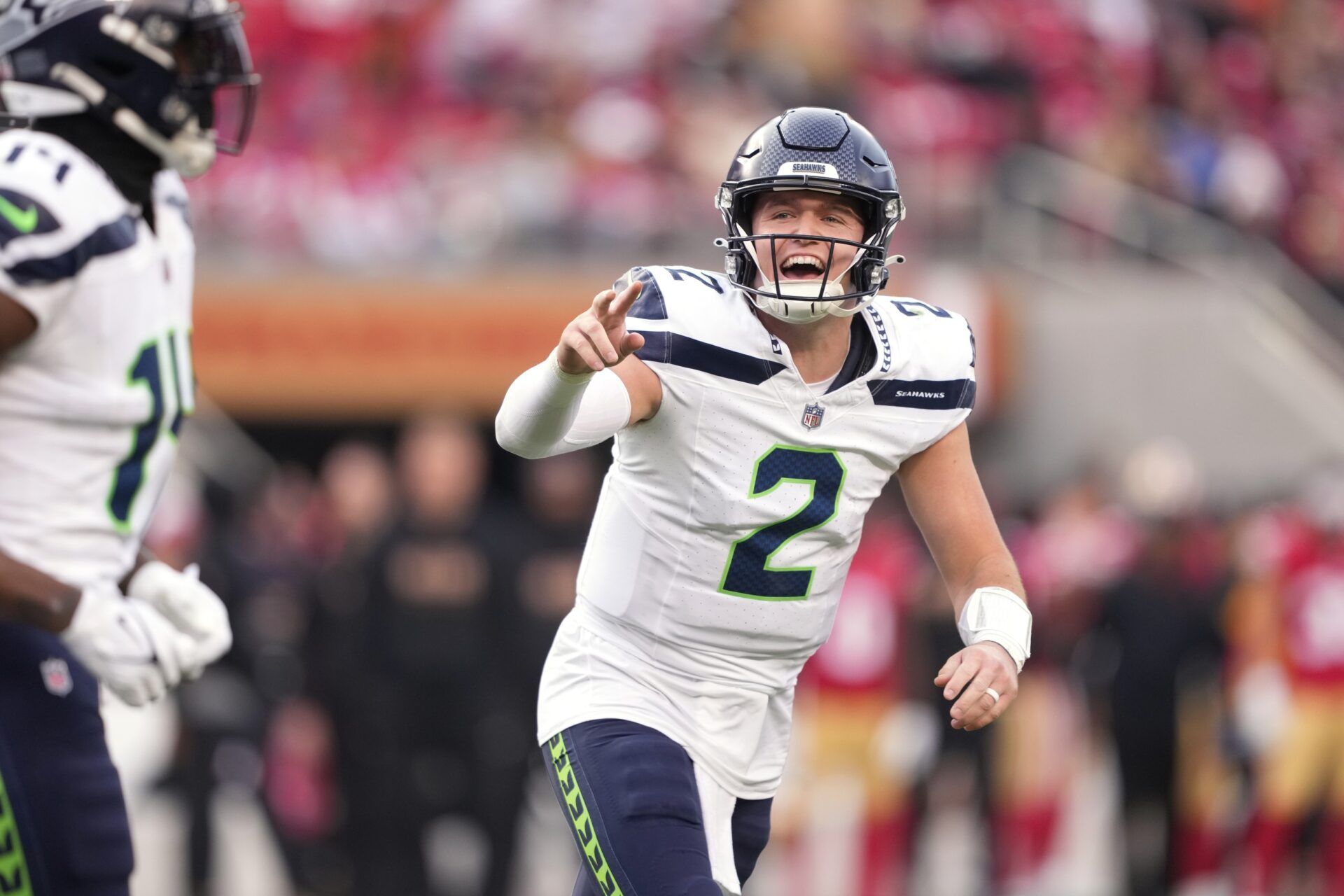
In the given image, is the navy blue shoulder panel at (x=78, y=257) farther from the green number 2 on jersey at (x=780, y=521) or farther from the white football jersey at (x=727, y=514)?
the green number 2 on jersey at (x=780, y=521)

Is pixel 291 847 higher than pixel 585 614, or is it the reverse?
pixel 585 614

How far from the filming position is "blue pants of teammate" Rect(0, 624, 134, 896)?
341 centimetres

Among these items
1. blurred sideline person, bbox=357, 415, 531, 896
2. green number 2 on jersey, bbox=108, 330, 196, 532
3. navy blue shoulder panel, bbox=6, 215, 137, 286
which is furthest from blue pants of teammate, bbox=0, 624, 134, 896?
blurred sideline person, bbox=357, 415, 531, 896

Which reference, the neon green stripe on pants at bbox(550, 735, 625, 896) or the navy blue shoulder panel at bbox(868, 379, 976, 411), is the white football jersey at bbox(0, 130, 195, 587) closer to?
the neon green stripe on pants at bbox(550, 735, 625, 896)

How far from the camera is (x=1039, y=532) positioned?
398 inches

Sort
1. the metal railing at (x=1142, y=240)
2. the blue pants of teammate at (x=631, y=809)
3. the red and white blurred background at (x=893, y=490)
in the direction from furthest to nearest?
the metal railing at (x=1142, y=240) → the red and white blurred background at (x=893, y=490) → the blue pants of teammate at (x=631, y=809)

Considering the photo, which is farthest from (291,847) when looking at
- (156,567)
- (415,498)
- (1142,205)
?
(1142,205)

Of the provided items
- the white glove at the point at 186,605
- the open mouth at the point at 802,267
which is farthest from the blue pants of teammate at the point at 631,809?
the open mouth at the point at 802,267

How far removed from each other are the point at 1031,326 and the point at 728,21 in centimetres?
298

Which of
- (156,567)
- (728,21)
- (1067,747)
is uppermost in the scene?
(728,21)

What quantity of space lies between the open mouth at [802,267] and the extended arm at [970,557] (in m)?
0.46

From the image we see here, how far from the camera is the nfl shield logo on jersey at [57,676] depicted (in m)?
3.49

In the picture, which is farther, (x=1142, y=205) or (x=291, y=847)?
(x=1142, y=205)

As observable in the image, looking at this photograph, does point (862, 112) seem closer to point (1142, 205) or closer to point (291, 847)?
point (1142, 205)
